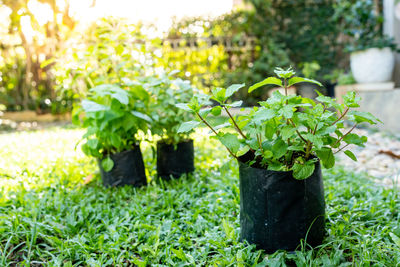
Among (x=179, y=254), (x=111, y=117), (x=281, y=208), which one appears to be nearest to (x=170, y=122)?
(x=111, y=117)

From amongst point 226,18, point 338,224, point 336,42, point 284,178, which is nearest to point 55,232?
point 284,178

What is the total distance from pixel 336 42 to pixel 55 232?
6.01m

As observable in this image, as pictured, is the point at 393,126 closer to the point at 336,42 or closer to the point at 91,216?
the point at 336,42

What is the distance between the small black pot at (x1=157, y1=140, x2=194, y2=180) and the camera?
2.11 m

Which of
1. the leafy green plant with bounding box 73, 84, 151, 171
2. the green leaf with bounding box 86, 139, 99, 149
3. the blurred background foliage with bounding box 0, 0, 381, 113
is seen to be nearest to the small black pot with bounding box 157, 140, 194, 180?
the leafy green plant with bounding box 73, 84, 151, 171

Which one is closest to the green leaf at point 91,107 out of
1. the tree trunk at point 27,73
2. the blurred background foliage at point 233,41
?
the blurred background foliage at point 233,41

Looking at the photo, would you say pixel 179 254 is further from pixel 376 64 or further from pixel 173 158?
pixel 376 64

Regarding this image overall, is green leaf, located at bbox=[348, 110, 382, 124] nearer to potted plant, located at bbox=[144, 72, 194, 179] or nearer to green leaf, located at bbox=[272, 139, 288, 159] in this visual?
green leaf, located at bbox=[272, 139, 288, 159]

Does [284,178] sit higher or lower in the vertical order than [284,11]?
lower

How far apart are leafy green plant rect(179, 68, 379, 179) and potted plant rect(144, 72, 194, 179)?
2.25ft

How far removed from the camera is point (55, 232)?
1.50 m

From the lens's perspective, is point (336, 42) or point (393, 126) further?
point (336, 42)

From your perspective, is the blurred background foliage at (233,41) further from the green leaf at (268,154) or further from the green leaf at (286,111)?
the green leaf at (286,111)

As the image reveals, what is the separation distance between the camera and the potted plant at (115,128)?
1.71 m
